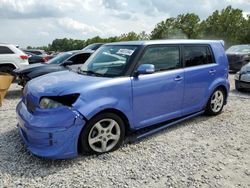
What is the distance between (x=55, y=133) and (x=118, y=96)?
3.54 ft

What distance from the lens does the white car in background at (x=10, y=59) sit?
37.7 feet

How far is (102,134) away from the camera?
438 cm

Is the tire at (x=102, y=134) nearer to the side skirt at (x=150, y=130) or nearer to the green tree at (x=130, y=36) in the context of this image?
the side skirt at (x=150, y=130)

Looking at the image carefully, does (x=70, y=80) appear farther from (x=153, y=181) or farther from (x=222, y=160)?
(x=222, y=160)

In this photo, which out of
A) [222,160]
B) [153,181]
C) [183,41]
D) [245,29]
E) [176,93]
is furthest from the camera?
[245,29]

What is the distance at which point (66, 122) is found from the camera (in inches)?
156

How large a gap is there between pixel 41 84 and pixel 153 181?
2.17 meters

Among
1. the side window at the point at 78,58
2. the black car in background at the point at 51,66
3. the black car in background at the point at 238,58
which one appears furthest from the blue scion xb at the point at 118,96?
the black car in background at the point at 238,58

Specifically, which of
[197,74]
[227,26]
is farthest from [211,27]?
[197,74]

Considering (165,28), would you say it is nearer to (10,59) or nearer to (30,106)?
→ (10,59)

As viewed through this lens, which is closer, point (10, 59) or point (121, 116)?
point (121, 116)

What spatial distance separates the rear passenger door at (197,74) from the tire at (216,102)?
0.29 meters

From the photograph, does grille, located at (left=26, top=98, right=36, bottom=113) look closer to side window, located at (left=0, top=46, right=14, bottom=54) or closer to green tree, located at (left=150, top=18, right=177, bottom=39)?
side window, located at (left=0, top=46, right=14, bottom=54)

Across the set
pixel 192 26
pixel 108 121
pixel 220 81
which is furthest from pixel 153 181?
pixel 192 26
